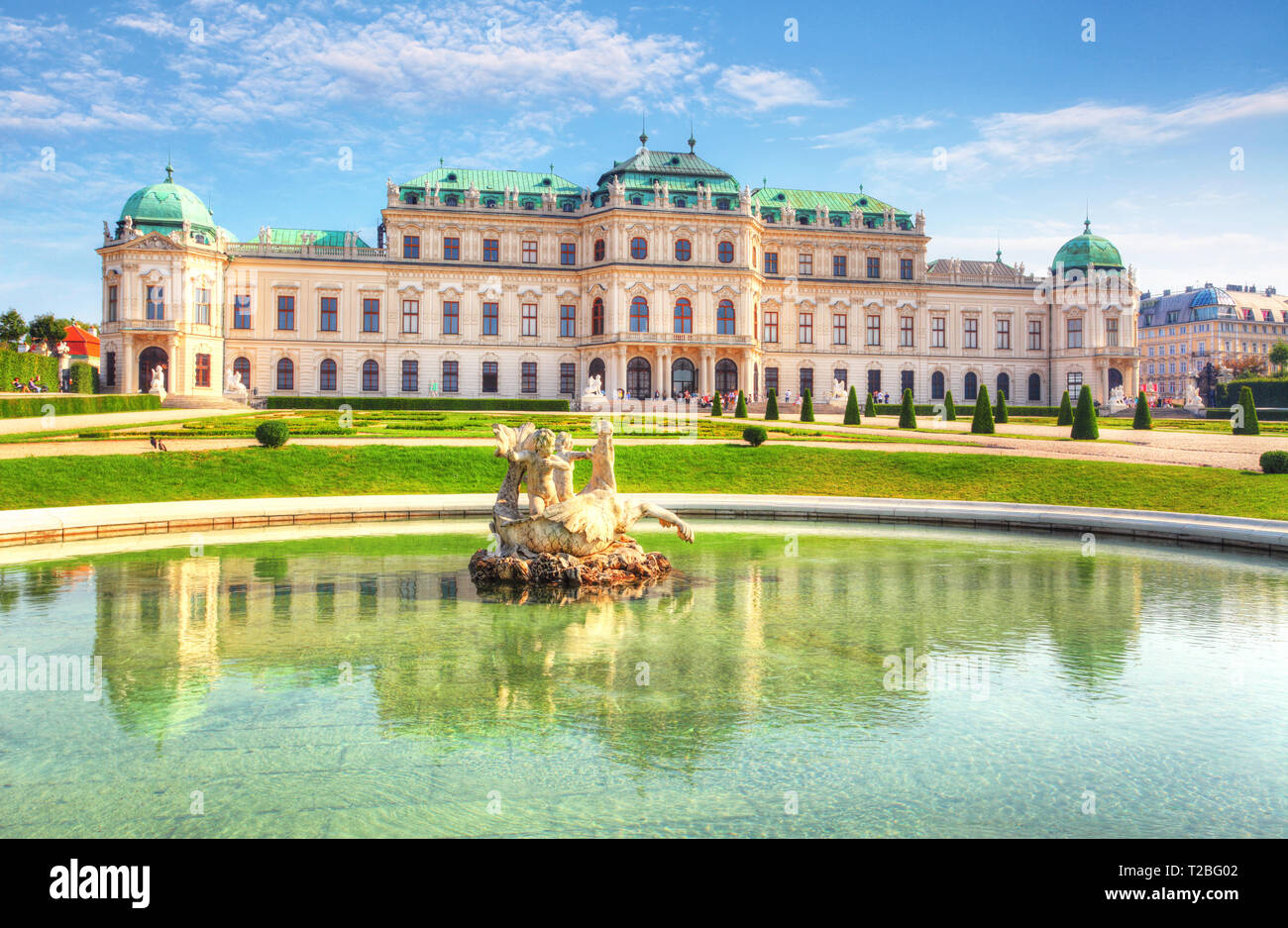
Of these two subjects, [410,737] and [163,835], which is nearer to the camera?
[163,835]

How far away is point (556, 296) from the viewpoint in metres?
62.5

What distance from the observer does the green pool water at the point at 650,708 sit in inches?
235

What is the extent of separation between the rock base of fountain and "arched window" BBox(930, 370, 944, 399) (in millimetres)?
57393

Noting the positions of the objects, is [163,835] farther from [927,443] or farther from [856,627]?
[927,443]

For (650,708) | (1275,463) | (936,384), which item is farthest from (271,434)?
(936,384)

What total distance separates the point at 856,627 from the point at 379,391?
5376cm

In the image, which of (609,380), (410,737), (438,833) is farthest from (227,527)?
(609,380)

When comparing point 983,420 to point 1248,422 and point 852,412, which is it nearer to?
point 852,412

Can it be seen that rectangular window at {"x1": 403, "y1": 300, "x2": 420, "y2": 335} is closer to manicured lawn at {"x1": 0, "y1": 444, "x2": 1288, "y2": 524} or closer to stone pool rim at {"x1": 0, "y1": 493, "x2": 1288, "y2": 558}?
Result: manicured lawn at {"x1": 0, "y1": 444, "x2": 1288, "y2": 524}

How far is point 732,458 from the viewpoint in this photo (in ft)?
92.4

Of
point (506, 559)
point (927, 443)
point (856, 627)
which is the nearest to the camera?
point (856, 627)

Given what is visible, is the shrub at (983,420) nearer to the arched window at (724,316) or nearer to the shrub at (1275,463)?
the shrub at (1275,463)

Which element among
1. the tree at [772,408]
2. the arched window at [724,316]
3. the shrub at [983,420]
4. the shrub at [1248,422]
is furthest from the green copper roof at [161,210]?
the shrub at [1248,422]

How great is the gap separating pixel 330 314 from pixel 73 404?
943 inches
